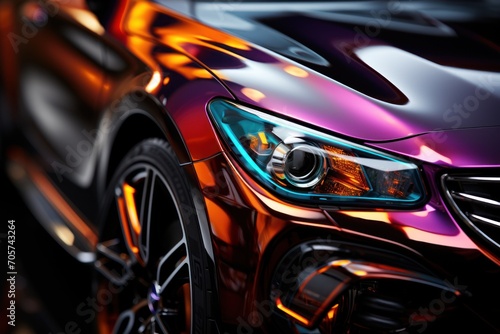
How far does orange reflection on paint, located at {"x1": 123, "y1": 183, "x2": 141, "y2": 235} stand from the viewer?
2.57 meters

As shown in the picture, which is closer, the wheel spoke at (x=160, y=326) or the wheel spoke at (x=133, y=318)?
the wheel spoke at (x=160, y=326)

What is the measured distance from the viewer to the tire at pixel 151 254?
2.18 metres

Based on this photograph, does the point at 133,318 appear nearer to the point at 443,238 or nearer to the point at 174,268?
the point at 174,268

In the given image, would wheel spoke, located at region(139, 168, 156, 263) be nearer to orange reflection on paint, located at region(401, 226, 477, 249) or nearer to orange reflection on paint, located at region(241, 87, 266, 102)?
orange reflection on paint, located at region(241, 87, 266, 102)

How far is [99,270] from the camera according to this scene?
2.78 metres

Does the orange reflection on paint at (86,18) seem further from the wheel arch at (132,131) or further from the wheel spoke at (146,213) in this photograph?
the wheel spoke at (146,213)

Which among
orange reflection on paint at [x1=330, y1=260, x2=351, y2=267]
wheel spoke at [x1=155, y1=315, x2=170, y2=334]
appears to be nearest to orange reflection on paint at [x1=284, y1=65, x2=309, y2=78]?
orange reflection on paint at [x1=330, y1=260, x2=351, y2=267]

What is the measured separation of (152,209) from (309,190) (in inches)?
24.8

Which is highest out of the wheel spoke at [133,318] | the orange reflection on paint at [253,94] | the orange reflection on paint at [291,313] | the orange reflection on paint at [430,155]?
the orange reflection on paint at [430,155]

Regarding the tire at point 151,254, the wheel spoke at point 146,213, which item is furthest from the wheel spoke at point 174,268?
the wheel spoke at point 146,213

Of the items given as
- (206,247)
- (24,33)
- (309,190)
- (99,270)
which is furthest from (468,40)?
(24,33)

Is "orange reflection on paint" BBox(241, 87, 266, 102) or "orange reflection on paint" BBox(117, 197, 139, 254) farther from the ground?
"orange reflection on paint" BBox(241, 87, 266, 102)

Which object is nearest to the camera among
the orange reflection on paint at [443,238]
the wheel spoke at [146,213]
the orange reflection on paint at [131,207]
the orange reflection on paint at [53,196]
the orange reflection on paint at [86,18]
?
the orange reflection on paint at [443,238]

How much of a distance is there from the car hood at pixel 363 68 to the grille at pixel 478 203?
16 centimetres
